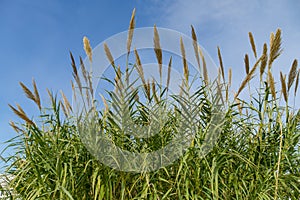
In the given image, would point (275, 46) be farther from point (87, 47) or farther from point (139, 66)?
point (87, 47)

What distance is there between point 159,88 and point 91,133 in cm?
56

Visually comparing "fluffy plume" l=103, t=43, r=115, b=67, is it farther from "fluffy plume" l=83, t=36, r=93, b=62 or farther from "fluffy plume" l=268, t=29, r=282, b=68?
"fluffy plume" l=268, t=29, r=282, b=68

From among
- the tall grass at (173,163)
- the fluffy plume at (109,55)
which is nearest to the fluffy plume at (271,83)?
the tall grass at (173,163)

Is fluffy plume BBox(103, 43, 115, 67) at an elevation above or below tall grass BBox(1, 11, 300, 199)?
above

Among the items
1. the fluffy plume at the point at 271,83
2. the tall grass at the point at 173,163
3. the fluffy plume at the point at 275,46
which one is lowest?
the tall grass at the point at 173,163

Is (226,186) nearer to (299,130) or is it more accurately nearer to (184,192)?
(184,192)

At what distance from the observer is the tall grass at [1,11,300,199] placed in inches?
88.1

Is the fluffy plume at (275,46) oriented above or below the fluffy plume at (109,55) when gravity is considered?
above

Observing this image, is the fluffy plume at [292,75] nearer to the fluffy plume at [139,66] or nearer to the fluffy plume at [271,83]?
the fluffy plume at [271,83]

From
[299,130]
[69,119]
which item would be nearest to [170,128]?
[69,119]

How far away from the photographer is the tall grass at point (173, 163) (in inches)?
88.1

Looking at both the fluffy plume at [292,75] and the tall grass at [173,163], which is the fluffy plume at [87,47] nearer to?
the tall grass at [173,163]

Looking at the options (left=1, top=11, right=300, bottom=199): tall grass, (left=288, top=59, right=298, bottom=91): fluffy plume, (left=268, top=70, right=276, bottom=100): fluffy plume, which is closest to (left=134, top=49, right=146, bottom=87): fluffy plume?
(left=1, top=11, right=300, bottom=199): tall grass

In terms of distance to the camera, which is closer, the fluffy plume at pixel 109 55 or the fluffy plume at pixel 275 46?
the fluffy plume at pixel 109 55
